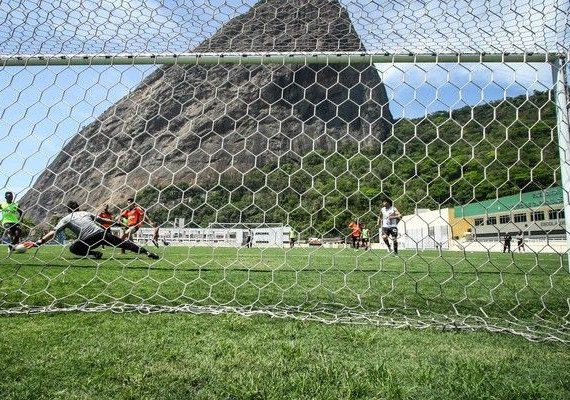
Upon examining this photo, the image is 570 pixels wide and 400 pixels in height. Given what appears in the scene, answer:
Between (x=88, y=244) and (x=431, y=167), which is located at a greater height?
(x=431, y=167)

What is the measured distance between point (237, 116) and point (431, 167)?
6.99 ft

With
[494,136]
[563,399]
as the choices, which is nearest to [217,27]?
[494,136]

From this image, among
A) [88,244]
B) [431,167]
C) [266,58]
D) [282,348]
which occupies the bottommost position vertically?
[282,348]

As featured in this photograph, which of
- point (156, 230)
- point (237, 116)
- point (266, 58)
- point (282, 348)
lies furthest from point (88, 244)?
point (282, 348)

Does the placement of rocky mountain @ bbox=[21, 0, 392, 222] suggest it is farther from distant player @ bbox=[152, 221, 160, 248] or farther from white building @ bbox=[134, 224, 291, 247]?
white building @ bbox=[134, 224, 291, 247]

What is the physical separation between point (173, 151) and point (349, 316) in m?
3.05

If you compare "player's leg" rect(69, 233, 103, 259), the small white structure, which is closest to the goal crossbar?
the small white structure

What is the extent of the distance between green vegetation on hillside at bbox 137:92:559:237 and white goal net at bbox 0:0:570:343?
2cm

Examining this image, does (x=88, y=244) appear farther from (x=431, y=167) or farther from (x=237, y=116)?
(x=431, y=167)

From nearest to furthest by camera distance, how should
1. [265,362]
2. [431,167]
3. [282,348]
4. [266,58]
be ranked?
[265,362], [282,348], [431,167], [266,58]

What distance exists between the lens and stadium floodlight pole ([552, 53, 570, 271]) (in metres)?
3.08

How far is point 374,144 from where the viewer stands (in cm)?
354

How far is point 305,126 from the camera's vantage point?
4.36 meters

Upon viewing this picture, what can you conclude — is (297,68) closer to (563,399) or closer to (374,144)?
(374,144)
